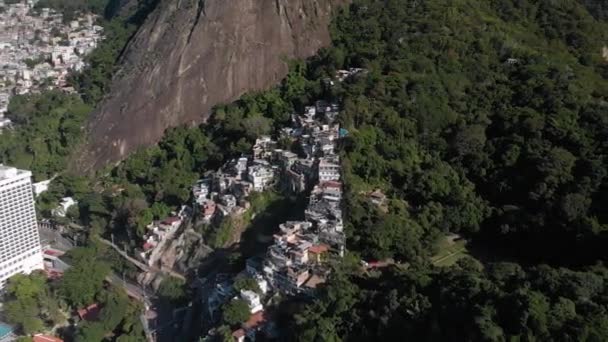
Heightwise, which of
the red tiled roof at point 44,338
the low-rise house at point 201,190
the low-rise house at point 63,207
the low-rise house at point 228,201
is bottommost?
the low-rise house at point 63,207

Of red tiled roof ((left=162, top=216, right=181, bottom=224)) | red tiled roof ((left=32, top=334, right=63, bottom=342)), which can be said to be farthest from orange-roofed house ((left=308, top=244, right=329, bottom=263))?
red tiled roof ((left=32, top=334, right=63, bottom=342))

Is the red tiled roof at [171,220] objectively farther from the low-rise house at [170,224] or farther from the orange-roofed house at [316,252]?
the orange-roofed house at [316,252]

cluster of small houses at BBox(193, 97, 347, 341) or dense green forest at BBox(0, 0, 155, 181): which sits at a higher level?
cluster of small houses at BBox(193, 97, 347, 341)

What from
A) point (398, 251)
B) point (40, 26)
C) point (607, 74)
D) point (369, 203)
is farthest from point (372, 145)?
point (40, 26)

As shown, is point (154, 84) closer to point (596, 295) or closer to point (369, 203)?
point (369, 203)

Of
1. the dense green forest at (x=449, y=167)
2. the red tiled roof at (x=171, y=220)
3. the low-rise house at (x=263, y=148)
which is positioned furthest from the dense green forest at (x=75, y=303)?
the low-rise house at (x=263, y=148)

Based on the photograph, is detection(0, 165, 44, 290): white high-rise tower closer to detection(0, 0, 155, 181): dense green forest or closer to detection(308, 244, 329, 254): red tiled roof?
detection(0, 0, 155, 181): dense green forest

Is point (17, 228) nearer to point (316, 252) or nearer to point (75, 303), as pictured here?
point (75, 303)
